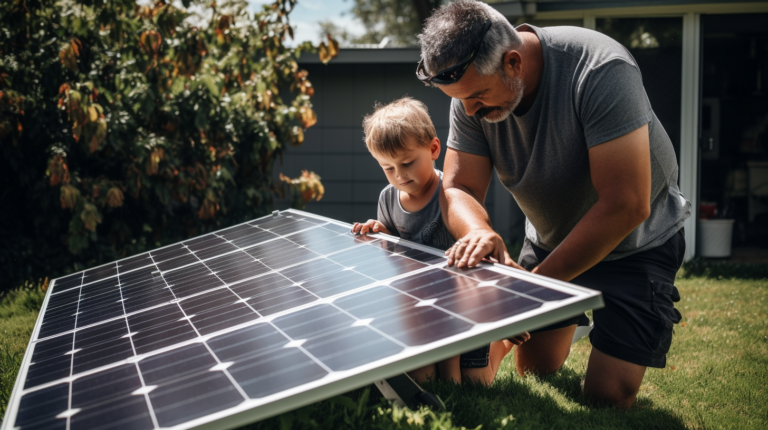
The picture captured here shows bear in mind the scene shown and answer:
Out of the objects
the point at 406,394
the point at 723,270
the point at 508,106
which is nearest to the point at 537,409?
the point at 406,394

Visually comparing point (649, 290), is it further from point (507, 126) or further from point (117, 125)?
point (117, 125)

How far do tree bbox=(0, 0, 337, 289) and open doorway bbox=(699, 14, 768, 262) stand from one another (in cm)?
748

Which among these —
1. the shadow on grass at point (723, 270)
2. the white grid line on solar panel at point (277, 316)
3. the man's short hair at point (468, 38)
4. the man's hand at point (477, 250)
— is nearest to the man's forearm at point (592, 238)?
the man's hand at point (477, 250)

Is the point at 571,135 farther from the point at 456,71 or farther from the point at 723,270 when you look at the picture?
the point at 723,270

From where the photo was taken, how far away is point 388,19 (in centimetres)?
3619

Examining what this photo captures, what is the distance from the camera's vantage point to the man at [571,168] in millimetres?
2689

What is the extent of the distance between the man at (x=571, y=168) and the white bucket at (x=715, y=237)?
19.2 ft

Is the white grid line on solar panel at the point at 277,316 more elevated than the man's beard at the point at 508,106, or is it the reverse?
the man's beard at the point at 508,106

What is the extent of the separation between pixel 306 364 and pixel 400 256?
1.16 metres

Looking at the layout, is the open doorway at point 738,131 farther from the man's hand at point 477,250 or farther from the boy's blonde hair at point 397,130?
the man's hand at point 477,250

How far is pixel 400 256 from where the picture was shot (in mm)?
2957

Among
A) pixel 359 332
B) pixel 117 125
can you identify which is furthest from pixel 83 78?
pixel 359 332

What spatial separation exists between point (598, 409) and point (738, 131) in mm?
10029

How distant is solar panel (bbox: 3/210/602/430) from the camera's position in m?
1.77
